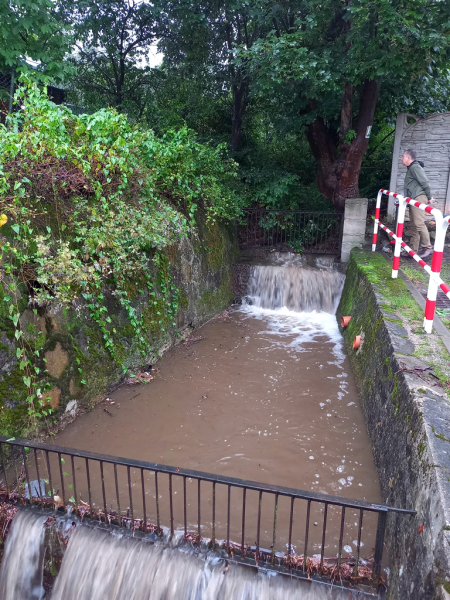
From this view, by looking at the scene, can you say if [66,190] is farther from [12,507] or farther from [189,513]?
[189,513]

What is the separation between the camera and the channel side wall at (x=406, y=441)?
94.0 inches

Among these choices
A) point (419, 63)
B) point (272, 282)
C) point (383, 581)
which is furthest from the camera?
point (272, 282)

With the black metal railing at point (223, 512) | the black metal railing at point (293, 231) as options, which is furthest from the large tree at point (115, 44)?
the black metal railing at point (223, 512)

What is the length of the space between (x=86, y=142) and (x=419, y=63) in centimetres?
620

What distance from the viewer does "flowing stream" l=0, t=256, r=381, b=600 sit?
3.18 m

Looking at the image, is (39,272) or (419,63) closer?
(39,272)

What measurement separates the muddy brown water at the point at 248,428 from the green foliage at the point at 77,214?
0.77 metres

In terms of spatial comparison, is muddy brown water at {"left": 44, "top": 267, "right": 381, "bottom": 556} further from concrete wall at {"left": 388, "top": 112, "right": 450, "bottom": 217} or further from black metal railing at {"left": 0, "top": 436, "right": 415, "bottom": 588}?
concrete wall at {"left": 388, "top": 112, "right": 450, "bottom": 217}

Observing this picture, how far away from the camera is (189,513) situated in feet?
12.1

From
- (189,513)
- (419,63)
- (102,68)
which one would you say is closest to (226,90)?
(102,68)

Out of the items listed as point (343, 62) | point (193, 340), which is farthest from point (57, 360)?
point (343, 62)

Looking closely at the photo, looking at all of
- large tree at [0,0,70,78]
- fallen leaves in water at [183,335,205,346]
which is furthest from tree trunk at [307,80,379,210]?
large tree at [0,0,70,78]

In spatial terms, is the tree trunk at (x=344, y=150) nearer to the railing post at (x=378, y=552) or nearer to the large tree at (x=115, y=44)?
the large tree at (x=115, y=44)

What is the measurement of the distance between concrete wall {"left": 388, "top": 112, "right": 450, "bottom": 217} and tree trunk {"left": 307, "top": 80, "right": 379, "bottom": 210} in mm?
931
